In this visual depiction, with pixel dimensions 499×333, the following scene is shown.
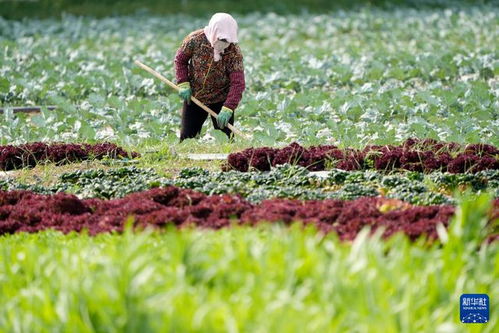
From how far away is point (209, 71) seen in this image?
9.94 meters

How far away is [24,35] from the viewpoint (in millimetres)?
22547

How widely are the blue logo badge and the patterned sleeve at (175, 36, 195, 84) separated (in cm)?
575

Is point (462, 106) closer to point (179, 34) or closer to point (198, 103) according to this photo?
point (198, 103)

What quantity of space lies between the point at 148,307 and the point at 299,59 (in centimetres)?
1342

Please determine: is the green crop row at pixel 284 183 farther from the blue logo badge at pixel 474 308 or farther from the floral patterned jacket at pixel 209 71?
the blue logo badge at pixel 474 308

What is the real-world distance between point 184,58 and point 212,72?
293mm

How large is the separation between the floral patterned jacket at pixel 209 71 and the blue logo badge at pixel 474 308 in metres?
5.35

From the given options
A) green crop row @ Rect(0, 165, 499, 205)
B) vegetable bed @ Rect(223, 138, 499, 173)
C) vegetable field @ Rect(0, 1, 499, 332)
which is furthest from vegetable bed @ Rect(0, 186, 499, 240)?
vegetable bed @ Rect(223, 138, 499, 173)

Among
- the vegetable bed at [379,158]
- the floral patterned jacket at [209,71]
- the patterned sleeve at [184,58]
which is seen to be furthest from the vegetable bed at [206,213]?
the patterned sleeve at [184,58]

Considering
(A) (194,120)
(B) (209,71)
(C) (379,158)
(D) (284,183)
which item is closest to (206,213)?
(D) (284,183)

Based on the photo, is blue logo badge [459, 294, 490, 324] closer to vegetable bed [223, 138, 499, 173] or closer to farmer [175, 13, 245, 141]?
vegetable bed [223, 138, 499, 173]

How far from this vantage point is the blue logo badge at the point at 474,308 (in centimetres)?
457

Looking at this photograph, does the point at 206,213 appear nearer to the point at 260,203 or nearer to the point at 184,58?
the point at 260,203

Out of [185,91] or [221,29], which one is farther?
[185,91]
